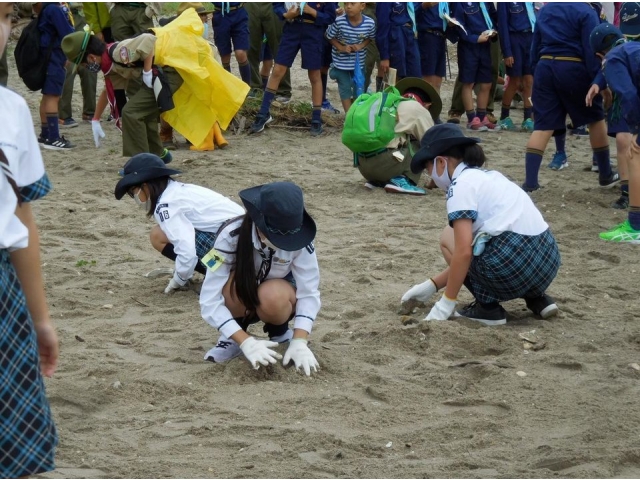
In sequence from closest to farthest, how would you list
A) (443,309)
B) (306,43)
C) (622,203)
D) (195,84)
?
(443,309)
(622,203)
(195,84)
(306,43)

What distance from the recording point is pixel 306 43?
9.41m

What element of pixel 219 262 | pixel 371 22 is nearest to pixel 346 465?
pixel 219 262

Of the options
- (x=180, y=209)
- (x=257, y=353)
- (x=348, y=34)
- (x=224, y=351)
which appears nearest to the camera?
(x=257, y=353)

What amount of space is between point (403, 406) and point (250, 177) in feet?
14.5

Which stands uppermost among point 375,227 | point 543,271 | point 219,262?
point 219,262

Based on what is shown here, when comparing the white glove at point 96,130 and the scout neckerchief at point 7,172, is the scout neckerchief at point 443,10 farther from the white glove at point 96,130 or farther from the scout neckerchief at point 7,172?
the scout neckerchief at point 7,172

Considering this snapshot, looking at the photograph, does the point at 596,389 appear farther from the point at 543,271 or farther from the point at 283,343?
the point at 283,343

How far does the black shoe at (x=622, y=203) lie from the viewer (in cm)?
702

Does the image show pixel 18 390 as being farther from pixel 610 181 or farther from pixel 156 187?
→ pixel 610 181

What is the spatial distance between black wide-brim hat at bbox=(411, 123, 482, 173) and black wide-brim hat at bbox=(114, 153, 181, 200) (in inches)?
52.2

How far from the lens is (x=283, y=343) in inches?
167

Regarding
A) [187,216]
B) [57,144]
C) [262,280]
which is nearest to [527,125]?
[57,144]

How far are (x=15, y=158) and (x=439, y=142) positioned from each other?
2.70m

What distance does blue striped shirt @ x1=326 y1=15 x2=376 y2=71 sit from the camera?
9531 millimetres
